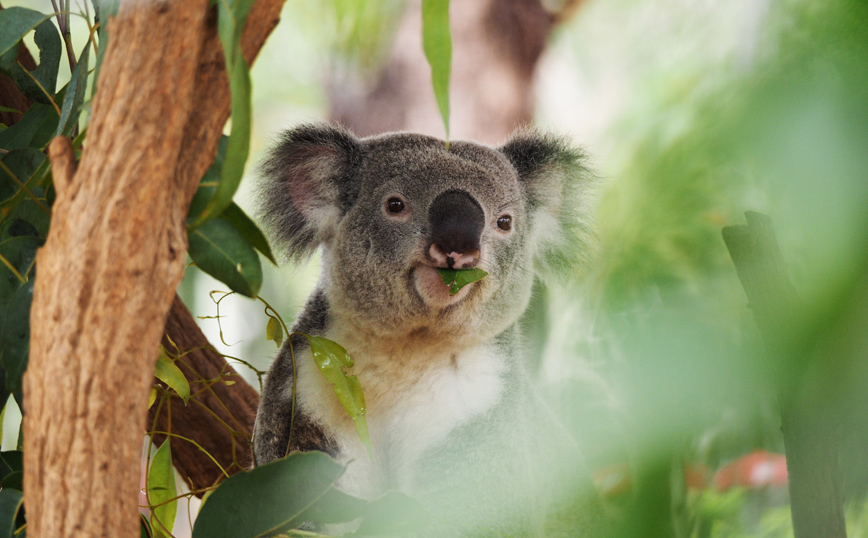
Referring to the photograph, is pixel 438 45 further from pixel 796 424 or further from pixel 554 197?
pixel 554 197

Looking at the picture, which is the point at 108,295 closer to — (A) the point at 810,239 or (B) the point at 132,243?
(B) the point at 132,243

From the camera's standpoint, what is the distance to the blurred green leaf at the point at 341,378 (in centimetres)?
134

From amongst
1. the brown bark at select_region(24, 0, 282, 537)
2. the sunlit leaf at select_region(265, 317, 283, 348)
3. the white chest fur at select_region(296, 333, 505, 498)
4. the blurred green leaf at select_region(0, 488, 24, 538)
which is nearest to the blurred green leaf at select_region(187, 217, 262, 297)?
the brown bark at select_region(24, 0, 282, 537)

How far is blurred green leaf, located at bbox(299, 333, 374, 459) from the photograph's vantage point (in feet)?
4.38

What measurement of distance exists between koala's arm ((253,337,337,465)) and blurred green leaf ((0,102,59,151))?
607 mm

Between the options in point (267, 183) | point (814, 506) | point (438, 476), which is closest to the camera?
point (814, 506)

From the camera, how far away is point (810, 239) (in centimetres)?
60

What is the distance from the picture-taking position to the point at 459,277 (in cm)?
141

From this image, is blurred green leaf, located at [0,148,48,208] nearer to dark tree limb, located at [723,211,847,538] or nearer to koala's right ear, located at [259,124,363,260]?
koala's right ear, located at [259,124,363,260]

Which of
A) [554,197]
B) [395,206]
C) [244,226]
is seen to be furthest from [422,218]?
[244,226]

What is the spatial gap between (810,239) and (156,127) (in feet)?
2.02

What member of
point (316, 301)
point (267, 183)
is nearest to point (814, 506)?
point (316, 301)

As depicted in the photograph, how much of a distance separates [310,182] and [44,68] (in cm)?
65

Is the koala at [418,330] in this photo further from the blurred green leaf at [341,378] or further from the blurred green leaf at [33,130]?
the blurred green leaf at [33,130]
